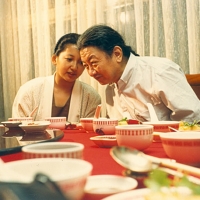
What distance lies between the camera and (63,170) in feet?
1.62

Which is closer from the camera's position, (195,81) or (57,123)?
(57,123)

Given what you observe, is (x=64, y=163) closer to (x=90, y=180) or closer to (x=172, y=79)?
(x=90, y=180)

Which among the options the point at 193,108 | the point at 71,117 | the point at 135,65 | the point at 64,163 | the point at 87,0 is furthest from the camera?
the point at 87,0

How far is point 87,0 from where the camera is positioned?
2963mm

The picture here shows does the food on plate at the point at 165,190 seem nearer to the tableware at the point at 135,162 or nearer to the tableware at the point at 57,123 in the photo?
the tableware at the point at 135,162

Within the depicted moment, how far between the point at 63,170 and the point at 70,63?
7.02 feet

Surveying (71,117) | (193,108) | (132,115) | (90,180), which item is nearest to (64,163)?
(90,180)

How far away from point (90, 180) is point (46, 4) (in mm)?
3043

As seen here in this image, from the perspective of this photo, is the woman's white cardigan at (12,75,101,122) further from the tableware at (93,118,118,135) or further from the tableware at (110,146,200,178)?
the tableware at (110,146,200,178)

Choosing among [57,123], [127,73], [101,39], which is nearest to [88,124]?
[57,123]

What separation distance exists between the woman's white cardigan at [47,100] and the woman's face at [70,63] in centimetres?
12

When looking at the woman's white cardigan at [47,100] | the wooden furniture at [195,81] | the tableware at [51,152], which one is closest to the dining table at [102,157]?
the tableware at [51,152]

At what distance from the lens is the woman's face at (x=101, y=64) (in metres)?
2.23

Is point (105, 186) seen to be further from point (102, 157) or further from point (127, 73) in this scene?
point (127, 73)
